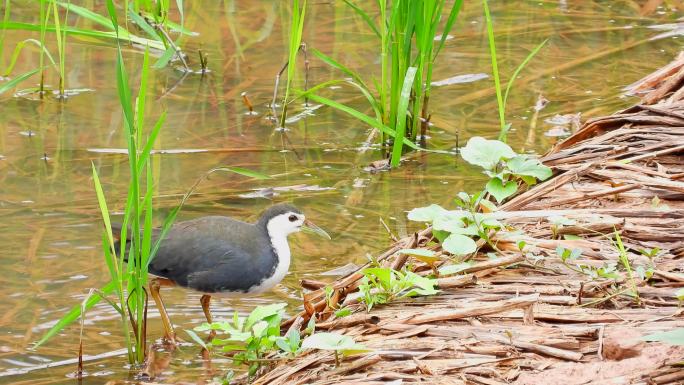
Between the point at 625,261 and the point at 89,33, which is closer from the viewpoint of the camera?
the point at 625,261

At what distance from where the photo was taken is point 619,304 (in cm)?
370

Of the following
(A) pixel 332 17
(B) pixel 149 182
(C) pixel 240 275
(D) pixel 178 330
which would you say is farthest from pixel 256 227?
(A) pixel 332 17

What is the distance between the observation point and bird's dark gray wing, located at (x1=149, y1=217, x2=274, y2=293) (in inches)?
208

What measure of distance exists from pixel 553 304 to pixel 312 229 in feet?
7.28

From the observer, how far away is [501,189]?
4734mm

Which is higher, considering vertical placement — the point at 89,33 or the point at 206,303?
the point at 89,33

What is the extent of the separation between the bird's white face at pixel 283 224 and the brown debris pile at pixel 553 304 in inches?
35.9

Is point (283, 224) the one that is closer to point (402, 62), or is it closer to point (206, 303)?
point (206, 303)

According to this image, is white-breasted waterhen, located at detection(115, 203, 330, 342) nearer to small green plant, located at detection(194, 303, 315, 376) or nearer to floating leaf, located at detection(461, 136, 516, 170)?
floating leaf, located at detection(461, 136, 516, 170)

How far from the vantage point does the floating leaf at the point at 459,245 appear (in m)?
4.03

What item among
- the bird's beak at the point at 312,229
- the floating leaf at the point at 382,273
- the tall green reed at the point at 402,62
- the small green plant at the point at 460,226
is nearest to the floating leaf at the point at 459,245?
the small green plant at the point at 460,226

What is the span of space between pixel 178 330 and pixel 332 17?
5136 mm

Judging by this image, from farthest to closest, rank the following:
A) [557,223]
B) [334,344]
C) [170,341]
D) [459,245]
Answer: [170,341], [557,223], [459,245], [334,344]

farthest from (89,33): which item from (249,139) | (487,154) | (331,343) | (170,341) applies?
(331,343)
